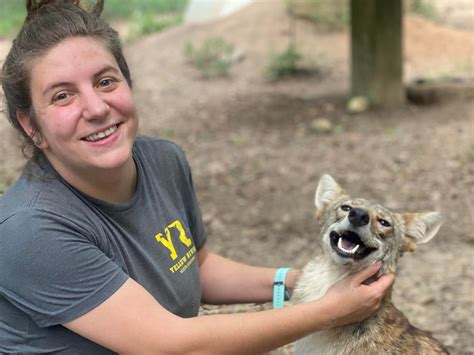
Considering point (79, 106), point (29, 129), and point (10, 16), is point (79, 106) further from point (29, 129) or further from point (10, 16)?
point (10, 16)

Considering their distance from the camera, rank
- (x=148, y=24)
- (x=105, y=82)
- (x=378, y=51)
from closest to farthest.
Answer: (x=105, y=82)
(x=378, y=51)
(x=148, y=24)

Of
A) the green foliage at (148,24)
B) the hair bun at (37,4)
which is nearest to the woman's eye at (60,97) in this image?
the hair bun at (37,4)

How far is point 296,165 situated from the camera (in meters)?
8.23

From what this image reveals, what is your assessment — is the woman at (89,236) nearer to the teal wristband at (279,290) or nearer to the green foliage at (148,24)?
the teal wristband at (279,290)

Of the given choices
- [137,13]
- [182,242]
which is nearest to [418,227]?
[182,242]

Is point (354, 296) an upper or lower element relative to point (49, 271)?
lower

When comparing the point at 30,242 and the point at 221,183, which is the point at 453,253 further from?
the point at 30,242

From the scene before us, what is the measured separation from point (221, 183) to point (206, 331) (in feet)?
17.9

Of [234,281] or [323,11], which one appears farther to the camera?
[323,11]

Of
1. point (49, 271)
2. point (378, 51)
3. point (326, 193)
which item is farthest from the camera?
point (378, 51)

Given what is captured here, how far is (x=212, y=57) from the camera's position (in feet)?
43.8

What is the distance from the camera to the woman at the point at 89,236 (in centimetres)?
239

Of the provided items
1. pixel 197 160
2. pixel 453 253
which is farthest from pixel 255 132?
pixel 453 253

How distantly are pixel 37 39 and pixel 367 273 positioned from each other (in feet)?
5.45
